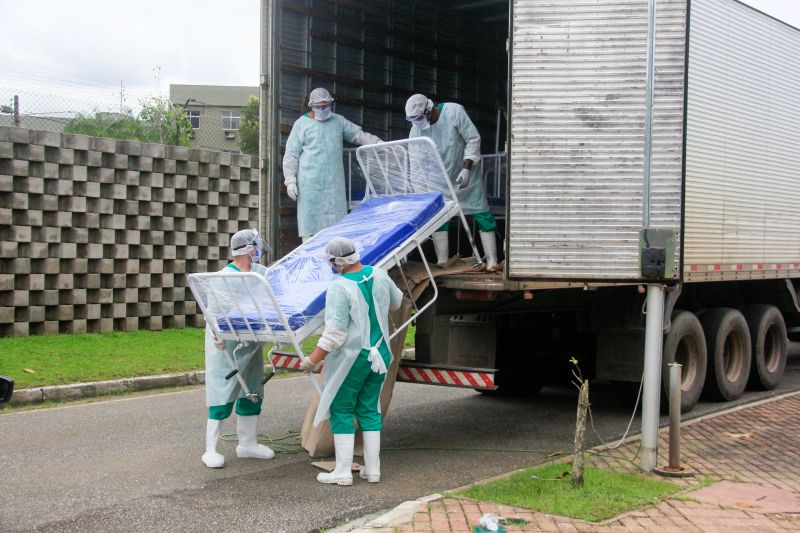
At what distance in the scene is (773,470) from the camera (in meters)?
7.20

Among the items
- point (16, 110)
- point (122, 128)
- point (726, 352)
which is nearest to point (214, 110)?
point (122, 128)

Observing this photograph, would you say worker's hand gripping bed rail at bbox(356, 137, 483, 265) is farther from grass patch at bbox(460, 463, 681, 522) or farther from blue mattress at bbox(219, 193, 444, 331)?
grass patch at bbox(460, 463, 681, 522)

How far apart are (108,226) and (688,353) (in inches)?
307

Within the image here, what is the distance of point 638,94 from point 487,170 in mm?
3024

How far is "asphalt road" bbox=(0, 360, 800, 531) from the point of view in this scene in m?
5.95

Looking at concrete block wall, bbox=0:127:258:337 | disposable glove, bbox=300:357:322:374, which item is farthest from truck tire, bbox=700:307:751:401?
concrete block wall, bbox=0:127:258:337

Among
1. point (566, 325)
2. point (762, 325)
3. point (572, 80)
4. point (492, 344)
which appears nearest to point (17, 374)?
point (492, 344)

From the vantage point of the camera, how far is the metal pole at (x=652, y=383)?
7043 millimetres

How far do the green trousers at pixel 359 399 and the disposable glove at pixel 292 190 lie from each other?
2584 millimetres

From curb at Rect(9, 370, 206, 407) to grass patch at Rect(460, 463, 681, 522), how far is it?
543 centimetres

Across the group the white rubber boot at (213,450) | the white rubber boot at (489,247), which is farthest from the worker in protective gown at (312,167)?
the white rubber boot at (213,450)

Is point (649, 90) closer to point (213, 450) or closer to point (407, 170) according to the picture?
point (407, 170)

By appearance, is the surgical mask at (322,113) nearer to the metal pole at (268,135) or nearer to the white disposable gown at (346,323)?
the metal pole at (268,135)

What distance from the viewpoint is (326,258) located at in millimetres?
7184
